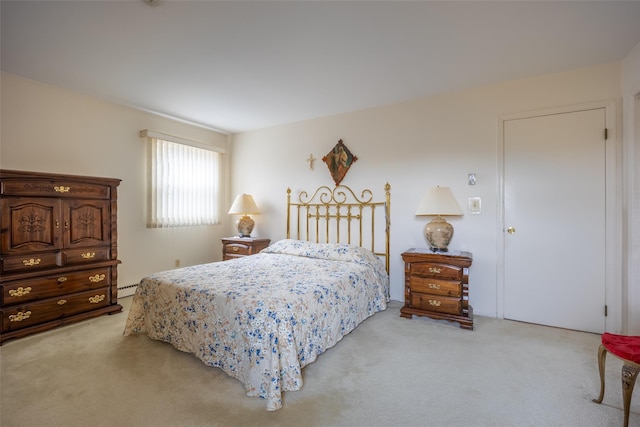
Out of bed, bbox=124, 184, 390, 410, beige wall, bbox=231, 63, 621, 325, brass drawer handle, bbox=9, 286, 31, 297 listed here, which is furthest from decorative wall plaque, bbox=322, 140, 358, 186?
brass drawer handle, bbox=9, 286, 31, 297

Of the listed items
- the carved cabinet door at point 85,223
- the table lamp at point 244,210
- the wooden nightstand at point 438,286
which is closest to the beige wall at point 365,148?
the table lamp at point 244,210

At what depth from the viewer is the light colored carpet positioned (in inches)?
63.4

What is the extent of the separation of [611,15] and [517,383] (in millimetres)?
2625

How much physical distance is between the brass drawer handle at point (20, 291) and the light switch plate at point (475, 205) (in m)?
4.43

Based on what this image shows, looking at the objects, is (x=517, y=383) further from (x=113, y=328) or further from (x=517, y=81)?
(x=113, y=328)

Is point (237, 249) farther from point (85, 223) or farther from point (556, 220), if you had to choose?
point (556, 220)

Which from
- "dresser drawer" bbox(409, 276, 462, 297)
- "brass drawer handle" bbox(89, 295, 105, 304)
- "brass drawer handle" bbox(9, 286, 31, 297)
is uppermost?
"brass drawer handle" bbox(9, 286, 31, 297)

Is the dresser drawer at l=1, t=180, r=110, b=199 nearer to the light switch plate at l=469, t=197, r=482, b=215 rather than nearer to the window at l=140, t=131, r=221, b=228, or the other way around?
the window at l=140, t=131, r=221, b=228

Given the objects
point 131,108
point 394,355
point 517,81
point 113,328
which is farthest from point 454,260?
point 131,108

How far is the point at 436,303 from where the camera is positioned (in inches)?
116

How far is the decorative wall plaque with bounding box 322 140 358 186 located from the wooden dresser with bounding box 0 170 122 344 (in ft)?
8.60

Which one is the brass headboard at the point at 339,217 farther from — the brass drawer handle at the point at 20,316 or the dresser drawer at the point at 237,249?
the brass drawer handle at the point at 20,316

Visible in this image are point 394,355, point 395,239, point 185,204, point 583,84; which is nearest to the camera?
point 394,355

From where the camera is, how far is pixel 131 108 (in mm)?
3812
